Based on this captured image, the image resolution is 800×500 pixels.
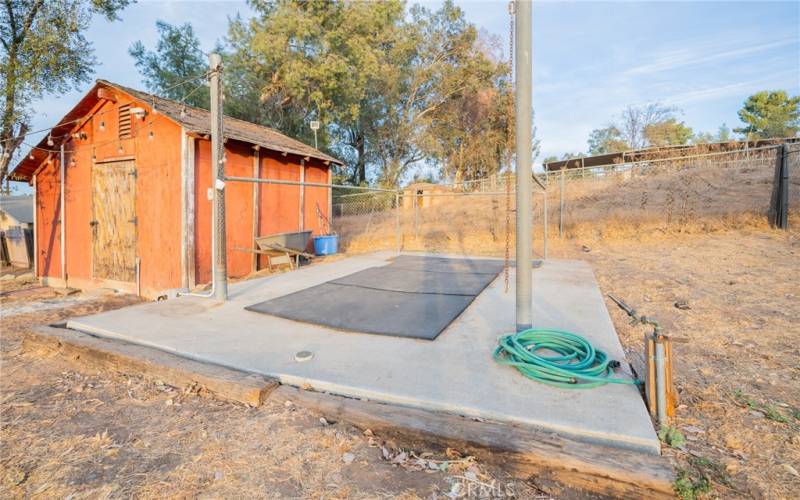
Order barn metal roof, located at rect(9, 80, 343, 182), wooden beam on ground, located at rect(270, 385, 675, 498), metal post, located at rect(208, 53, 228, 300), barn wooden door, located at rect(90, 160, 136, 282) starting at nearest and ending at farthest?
wooden beam on ground, located at rect(270, 385, 675, 498) → metal post, located at rect(208, 53, 228, 300) → barn metal roof, located at rect(9, 80, 343, 182) → barn wooden door, located at rect(90, 160, 136, 282)

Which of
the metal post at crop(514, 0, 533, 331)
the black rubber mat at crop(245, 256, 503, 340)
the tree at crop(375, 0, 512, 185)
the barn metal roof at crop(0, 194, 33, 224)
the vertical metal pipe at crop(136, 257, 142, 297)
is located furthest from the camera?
the tree at crop(375, 0, 512, 185)

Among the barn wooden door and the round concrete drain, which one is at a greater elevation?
the barn wooden door

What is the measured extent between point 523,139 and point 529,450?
2.19m

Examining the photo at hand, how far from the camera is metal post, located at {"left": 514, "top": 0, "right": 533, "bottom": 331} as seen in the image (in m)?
2.91

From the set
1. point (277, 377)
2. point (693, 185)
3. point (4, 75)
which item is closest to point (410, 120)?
point (693, 185)

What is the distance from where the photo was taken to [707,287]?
4.98 meters

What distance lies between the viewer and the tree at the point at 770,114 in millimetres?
24958

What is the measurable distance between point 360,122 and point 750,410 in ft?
71.0

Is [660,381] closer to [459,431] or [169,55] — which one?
[459,431]

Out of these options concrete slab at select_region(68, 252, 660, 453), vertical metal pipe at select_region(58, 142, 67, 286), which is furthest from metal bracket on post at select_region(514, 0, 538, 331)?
vertical metal pipe at select_region(58, 142, 67, 286)

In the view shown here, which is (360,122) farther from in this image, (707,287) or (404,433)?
(404,433)

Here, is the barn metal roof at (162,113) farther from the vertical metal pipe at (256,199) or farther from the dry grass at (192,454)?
the dry grass at (192,454)

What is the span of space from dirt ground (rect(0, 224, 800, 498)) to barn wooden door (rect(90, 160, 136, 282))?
462cm

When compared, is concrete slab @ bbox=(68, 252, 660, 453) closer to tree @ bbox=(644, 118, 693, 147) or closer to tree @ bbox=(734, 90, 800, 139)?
tree @ bbox=(644, 118, 693, 147)
